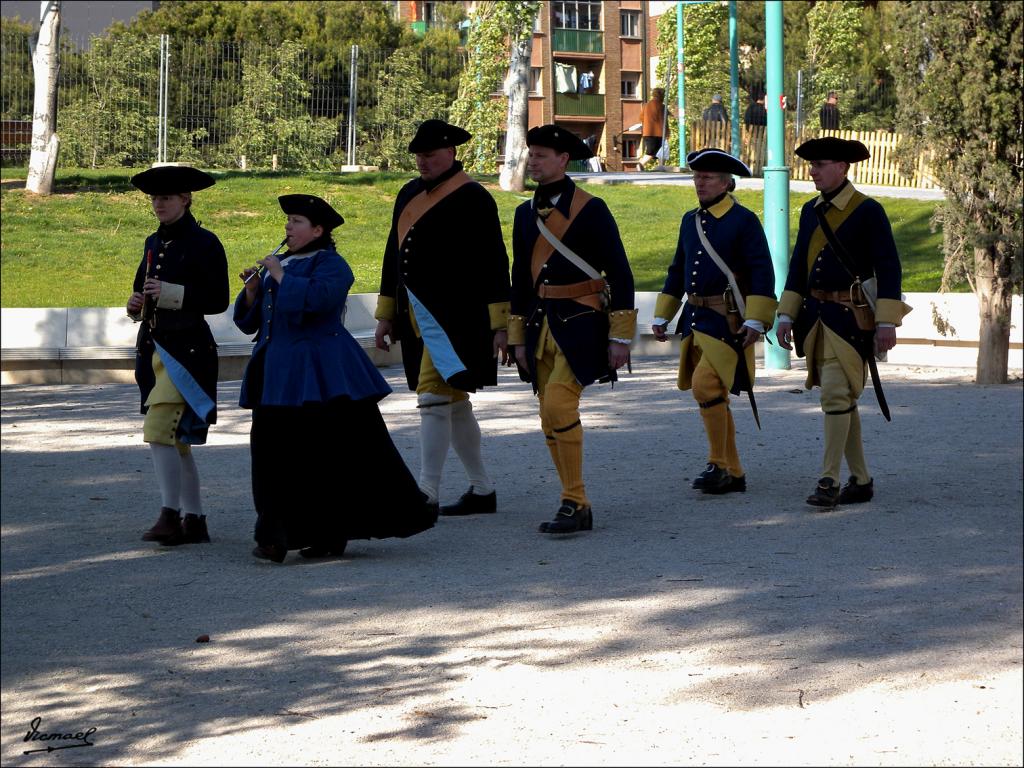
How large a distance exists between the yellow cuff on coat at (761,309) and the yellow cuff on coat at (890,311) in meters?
0.69

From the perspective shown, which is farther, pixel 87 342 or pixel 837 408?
pixel 837 408

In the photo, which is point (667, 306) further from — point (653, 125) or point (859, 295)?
point (653, 125)

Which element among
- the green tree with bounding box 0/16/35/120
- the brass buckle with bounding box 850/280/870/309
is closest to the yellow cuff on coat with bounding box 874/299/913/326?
the brass buckle with bounding box 850/280/870/309

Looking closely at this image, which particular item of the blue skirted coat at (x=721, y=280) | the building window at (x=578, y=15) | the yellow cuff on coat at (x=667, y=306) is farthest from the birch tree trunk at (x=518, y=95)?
A: the yellow cuff on coat at (x=667, y=306)

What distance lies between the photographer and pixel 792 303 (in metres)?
8.01

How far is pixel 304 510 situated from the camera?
6.97 meters

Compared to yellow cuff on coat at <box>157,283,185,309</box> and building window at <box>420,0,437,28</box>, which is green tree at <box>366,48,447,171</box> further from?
building window at <box>420,0,437,28</box>

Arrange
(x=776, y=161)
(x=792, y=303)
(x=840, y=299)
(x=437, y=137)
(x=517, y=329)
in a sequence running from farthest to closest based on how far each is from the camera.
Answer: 1. (x=776, y=161)
2. (x=792, y=303)
3. (x=840, y=299)
4. (x=517, y=329)
5. (x=437, y=137)

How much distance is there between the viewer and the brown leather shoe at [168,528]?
24.8 feet

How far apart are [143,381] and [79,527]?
1.72 m

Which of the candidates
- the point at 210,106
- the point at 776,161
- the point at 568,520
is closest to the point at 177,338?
the point at 568,520

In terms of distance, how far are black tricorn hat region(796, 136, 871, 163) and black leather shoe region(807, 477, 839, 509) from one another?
7.37 ft

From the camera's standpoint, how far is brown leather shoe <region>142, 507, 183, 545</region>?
755 centimetres

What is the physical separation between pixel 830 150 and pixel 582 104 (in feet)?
9.39
